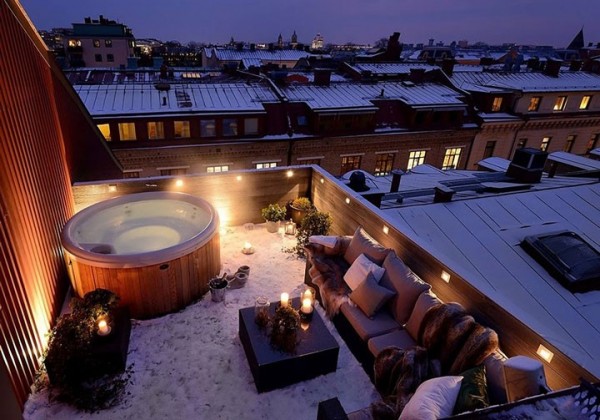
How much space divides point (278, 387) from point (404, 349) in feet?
5.55

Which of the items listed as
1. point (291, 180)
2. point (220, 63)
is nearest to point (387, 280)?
point (291, 180)

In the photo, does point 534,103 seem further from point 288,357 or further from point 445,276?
point 288,357

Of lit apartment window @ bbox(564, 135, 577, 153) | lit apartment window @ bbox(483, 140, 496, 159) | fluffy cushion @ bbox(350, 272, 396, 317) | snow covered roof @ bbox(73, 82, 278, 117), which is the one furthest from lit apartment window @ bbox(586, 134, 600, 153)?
fluffy cushion @ bbox(350, 272, 396, 317)

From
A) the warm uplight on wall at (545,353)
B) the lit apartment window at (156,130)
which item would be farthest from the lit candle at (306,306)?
the lit apartment window at (156,130)

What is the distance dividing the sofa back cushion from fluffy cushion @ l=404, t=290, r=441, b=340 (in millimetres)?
154

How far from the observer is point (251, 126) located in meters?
14.4

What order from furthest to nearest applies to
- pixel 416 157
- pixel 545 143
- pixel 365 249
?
pixel 545 143 → pixel 416 157 → pixel 365 249

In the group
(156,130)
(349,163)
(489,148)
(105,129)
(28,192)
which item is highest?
(28,192)

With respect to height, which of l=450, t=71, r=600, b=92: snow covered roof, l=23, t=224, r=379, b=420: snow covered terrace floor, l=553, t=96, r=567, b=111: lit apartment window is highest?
l=450, t=71, r=600, b=92: snow covered roof

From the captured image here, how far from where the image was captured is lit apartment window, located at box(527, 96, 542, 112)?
61.2ft

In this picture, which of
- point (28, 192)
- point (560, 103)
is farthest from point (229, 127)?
point (560, 103)

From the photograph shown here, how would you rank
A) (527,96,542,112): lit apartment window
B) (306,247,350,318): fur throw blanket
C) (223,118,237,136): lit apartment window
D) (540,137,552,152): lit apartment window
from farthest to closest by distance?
(540,137,552,152): lit apartment window, (527,96,542,112): lit apartment window, (223,118,237,136): lit apartment window, (306,247,350,318): fur throw blanket

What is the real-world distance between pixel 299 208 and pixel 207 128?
7.05 metres

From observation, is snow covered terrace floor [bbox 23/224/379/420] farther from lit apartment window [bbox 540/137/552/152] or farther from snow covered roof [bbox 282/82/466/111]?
lit apartment window [bbox 540/137/552/152]
